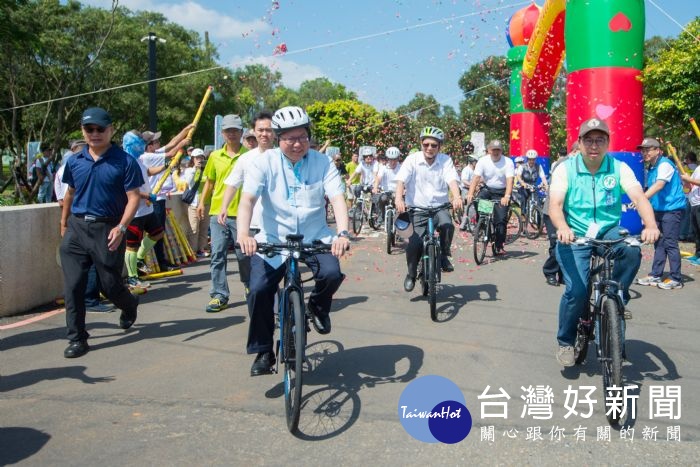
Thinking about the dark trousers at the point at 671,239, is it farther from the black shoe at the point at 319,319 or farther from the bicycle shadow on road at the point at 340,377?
the black shoe at the point at 319,319

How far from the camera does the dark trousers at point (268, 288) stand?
4.40m

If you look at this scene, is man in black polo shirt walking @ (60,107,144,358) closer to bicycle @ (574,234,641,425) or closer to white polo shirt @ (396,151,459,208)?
white polo shirt @ (396,151,459,208)

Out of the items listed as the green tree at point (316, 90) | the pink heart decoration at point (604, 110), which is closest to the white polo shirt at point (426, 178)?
the pink heart decoration at point (604, 110)

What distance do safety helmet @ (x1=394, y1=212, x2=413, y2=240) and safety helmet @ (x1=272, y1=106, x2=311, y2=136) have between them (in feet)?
9.67

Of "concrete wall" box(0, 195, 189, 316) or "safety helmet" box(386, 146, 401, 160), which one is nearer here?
"concrete wall" box(0, 195, 189, 316)

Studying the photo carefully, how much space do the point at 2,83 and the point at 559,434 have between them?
29527mm

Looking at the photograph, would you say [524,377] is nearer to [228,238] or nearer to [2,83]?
[228,238]

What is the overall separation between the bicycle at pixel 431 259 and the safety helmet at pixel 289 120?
108 inches

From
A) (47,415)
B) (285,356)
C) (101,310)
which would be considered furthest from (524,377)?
(101,310)

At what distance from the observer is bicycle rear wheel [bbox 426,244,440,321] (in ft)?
21.6

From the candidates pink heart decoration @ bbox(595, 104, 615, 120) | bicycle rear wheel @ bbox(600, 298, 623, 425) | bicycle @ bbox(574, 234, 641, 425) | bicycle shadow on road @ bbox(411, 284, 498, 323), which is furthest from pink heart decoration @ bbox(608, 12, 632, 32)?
bicycle rear wheel @ bbox(600, 298, 623, 425)

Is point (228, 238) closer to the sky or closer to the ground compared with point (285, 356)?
closer to the sky

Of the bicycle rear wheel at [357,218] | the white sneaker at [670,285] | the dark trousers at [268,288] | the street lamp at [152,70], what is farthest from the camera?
the street lamp at [152,70]

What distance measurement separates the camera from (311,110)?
48906 mm
